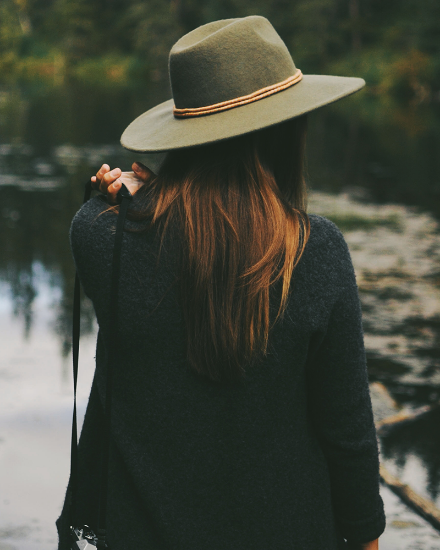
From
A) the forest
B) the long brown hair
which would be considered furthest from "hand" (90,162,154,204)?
the forest

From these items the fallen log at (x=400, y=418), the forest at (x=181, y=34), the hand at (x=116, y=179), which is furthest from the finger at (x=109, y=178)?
the forest at (x=181, y=34)

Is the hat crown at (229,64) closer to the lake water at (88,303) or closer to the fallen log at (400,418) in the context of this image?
the lake water at (88,303)

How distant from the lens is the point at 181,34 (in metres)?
54.9

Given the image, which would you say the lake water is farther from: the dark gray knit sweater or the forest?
the forest

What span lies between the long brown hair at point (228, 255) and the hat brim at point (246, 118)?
0.18 feet

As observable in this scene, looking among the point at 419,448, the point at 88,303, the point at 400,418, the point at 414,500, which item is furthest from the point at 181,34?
the point at 414,500

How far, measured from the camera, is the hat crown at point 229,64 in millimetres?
1344

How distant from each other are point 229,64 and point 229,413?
24.7 inches

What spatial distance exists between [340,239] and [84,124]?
1862 centimetres

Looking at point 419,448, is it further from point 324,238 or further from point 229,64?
point 229,64

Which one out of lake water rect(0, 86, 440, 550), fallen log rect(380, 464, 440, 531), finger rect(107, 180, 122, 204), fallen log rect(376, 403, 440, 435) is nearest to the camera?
finger rect(107, 180, 122, 204)

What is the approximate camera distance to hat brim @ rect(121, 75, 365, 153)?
129 centimetres

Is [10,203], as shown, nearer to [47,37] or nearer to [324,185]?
[324,185]

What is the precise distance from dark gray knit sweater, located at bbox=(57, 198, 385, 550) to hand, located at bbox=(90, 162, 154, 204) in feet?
0.14
